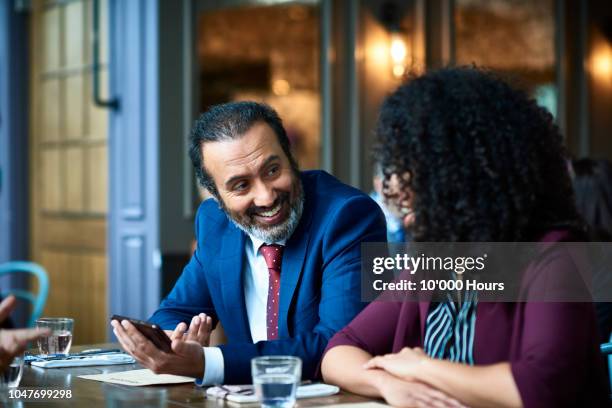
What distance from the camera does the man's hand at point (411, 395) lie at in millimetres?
1567

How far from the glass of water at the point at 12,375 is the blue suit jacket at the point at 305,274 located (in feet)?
1.68

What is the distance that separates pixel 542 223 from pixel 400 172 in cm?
27

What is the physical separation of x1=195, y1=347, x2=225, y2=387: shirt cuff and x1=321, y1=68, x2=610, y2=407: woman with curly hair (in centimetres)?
34

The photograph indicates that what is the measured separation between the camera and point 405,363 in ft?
5.44

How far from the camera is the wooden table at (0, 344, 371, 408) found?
1686mm

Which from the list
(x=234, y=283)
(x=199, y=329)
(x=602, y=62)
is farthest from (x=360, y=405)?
(x=602, y=62)

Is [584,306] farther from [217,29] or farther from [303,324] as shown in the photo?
[217,29]

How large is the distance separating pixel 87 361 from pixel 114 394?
1.36 feet

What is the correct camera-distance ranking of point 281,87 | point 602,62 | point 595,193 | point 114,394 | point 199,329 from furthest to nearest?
1. point 281,87
2. point 602,62
3. point 595,193
4. point 199,329
5. point 114,394

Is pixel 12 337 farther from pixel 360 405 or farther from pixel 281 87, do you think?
pixel 281 87

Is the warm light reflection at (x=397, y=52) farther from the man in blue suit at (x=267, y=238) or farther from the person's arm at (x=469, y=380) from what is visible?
the person's arm at (x=469, y=380)

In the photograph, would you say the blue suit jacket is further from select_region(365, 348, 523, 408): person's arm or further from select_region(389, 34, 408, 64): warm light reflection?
select_region(389, 34, 408, 64): warm light reflection

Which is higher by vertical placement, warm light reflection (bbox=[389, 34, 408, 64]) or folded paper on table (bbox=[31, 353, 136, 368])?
warm light reflection (bbox=[389, 34, 408, 64])

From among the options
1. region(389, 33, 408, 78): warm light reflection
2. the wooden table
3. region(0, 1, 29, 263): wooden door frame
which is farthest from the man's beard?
region(0, 1, 29, 263): wooden door frame
